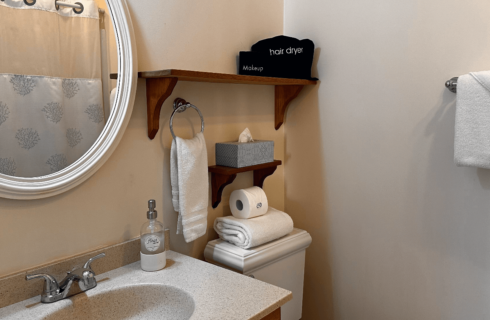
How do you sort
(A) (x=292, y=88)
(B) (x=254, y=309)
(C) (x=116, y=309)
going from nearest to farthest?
(B) (x=254, y=309)
(C) (x=116, y=309)
(A) (x=292, y=88)

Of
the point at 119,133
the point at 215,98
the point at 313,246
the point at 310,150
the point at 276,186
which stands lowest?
the point at 313,246

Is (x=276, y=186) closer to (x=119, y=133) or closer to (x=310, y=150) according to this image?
(x=310, y=150)

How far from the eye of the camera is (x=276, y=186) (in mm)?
1926

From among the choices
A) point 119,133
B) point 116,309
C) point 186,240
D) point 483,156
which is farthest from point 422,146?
point 116,309

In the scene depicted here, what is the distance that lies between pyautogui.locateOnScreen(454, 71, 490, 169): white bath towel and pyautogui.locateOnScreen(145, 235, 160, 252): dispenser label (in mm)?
975

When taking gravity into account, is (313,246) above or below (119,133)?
below

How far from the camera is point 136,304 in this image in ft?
4.02

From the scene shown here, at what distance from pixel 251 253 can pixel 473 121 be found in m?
0.83


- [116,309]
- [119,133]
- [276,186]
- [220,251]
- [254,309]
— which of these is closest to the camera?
[254,309]

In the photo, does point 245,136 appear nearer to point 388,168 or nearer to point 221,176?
point 221,176

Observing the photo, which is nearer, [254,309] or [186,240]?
[254,309]

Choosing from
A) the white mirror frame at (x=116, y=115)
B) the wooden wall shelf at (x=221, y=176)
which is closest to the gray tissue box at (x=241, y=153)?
the wooden wall shelf at (x=221, y=176)

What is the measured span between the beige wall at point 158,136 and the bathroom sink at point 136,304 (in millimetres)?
171

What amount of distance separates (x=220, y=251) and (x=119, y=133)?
565 millimetres
